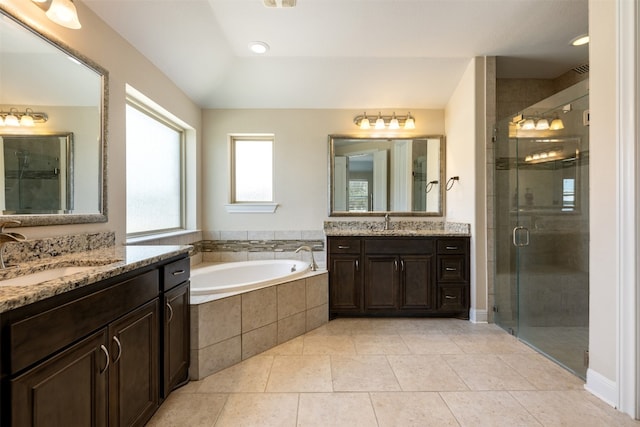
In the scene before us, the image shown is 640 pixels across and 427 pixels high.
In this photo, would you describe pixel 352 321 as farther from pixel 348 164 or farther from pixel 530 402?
pixel 348 164

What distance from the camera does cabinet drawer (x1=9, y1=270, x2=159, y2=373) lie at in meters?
0.82

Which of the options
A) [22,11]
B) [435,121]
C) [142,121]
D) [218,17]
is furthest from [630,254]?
[142,121]

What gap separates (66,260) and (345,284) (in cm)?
218

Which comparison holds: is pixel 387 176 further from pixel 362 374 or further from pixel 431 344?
pixel 362 374

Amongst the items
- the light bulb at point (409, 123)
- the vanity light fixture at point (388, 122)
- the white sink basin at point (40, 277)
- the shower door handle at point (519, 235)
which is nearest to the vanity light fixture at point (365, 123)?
the vanity light fixture at point (388, 122)

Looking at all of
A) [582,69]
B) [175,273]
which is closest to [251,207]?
[175,273]

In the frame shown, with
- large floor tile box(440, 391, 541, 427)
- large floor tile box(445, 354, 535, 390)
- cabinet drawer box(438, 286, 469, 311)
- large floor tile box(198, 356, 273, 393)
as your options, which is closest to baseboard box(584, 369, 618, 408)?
large floor tile box(445, 354, 535, 390)

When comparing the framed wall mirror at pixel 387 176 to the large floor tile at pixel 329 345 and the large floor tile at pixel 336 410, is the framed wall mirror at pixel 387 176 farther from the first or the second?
the large floor tile at pixel 336 410

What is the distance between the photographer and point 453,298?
293 centimetres

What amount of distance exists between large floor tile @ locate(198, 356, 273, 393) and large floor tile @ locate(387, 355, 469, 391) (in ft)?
2.92

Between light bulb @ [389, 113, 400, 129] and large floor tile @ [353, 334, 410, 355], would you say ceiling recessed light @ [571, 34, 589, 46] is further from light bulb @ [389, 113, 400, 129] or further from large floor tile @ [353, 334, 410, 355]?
large floor tile @ [353, 334, 410, 355]

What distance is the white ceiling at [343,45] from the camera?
7.19 ft

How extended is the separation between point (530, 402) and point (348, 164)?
2584 millimetres

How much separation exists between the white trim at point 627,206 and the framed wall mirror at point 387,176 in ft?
6.16
